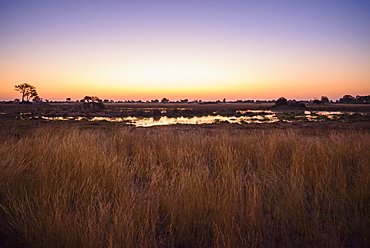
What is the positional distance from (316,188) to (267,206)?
3.39 feet

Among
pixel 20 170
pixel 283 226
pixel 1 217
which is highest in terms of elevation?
pixel 20 170

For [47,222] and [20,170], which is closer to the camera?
[47,222]

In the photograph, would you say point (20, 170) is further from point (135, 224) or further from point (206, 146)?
point (206, 146)

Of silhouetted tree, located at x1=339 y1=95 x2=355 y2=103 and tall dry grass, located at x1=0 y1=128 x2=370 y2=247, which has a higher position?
silhouetted tree, located at x1=339 y1=95 x2=355 y2=103

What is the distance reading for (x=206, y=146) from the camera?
7516 millimetres

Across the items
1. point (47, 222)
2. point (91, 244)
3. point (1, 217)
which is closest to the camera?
point (91, 244)

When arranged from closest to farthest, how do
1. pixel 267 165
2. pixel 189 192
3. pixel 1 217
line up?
pixel 1 217, pixel 189 192, pixel 267 165

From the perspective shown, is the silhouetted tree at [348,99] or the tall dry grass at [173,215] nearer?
the tall dry grass at [173,215]

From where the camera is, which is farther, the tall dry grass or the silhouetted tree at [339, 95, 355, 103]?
the silhouetted tree at [339, 95, 355, 103]

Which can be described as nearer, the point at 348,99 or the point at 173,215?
the point at 173,215

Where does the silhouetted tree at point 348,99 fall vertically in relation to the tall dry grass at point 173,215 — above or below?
above

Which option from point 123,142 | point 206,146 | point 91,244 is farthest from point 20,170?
point 206,146

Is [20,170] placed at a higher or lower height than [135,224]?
higher

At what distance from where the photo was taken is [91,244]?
244 cm
